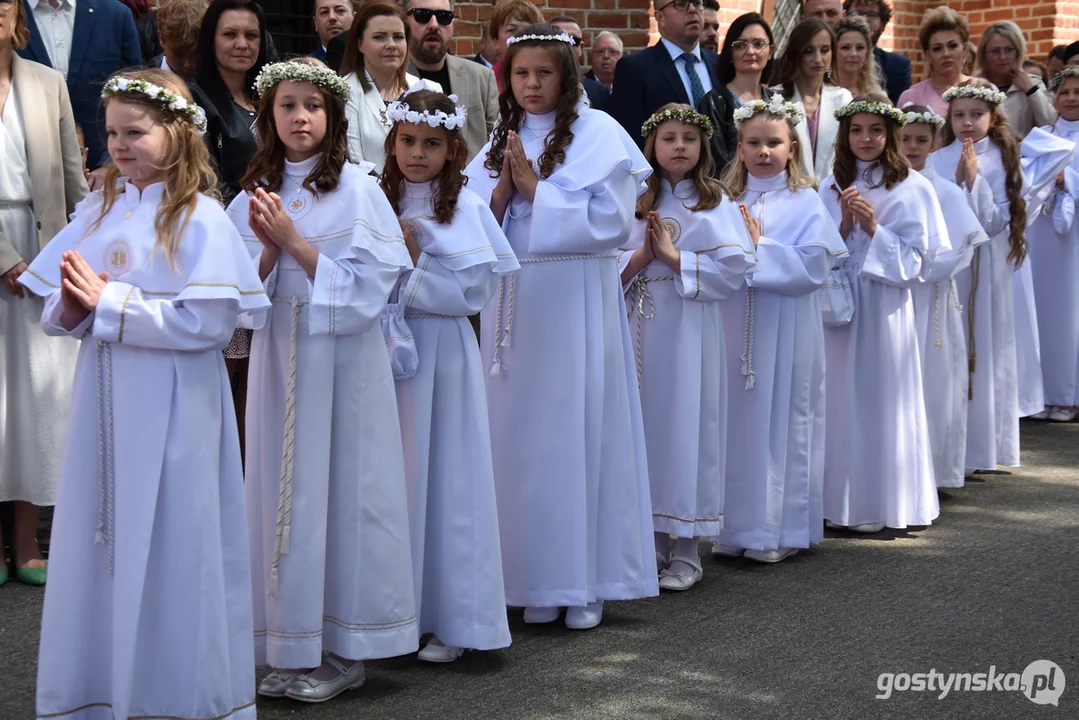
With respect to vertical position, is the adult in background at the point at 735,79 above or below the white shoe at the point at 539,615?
above

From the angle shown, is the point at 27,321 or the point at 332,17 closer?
the point at 27,321

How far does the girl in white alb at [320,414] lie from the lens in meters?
4.51

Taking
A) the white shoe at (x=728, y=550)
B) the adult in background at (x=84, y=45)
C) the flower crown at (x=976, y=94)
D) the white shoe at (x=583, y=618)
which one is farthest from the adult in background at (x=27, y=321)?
the flower crown at (x=976, y=94)

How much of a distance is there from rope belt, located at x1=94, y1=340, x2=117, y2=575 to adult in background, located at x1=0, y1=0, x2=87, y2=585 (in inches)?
83.5

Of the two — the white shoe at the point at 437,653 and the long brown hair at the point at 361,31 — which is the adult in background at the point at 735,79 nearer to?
the long brown hair at the point at 361,31

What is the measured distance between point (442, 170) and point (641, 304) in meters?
1.43

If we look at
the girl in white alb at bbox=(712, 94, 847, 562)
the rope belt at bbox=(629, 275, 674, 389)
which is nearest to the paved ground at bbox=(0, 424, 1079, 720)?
the girl in white alb at bbox=(712, 94, 847, 562)

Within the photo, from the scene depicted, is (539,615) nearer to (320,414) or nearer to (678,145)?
(320,414)

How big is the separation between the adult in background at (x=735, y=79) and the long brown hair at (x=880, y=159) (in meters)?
0.85

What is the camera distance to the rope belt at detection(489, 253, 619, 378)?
546 cm

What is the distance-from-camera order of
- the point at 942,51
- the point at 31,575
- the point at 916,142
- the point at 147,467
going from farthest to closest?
the point at 942,51, the point at 916,142, the point at 31,575, the point at 147,467

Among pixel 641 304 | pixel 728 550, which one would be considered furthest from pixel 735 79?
pixel 728 550

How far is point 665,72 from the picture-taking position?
8000 millimetres

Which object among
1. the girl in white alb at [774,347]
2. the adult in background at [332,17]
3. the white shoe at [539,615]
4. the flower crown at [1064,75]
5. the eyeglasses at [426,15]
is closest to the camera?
the white shoe at [539,615]
